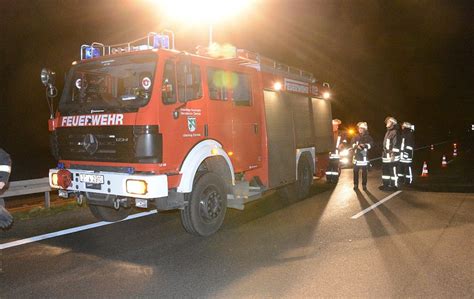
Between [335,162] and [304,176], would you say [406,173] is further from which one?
[304,176]

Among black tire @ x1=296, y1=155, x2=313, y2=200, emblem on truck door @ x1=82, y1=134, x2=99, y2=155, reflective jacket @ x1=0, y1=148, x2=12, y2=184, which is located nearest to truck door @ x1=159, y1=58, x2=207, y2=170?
emblem on truck door @ x1=82, y1=134, x2=99, y2=155

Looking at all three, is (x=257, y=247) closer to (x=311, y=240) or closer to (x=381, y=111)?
(x=311, y=240)

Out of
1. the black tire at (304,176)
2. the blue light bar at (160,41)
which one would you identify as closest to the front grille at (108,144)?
the blue light bar at (160,41)

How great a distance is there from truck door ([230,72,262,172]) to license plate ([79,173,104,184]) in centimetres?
214

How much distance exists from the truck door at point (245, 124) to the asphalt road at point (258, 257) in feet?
3.27

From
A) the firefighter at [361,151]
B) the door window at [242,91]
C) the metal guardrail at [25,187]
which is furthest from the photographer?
the firefighter at [361,151]

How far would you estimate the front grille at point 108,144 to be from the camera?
569 centimetres

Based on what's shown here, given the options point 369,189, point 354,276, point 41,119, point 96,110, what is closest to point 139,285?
point 354,276

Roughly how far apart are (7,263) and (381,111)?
69.2 m

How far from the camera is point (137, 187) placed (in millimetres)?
5645

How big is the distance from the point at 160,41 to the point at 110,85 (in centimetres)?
98

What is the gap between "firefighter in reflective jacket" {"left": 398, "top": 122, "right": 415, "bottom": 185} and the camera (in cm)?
1136

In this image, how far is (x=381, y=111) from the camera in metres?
69.6

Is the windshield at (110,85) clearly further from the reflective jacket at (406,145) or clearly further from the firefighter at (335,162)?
the reflective jacket at (406,145)
